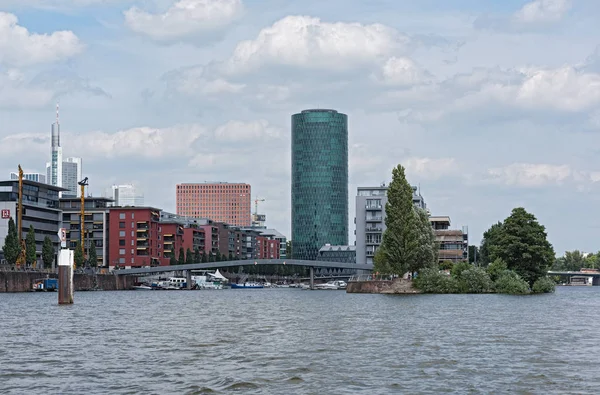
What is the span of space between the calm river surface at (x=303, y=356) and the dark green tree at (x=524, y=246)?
76.6m

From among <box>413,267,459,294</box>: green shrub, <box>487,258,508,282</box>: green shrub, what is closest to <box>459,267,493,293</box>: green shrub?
<box>413,267,459,294</box>: green shrub

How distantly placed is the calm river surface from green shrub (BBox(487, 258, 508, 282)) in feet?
238

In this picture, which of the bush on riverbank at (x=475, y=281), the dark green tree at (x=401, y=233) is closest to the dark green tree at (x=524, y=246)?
the bush on riverbank at (x=475, y=281)

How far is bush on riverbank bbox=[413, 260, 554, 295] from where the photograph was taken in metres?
141

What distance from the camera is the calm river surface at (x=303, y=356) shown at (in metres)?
34.3

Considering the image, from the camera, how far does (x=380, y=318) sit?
74250 mm

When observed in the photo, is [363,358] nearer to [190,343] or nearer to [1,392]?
[190,343]

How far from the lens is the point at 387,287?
147 m

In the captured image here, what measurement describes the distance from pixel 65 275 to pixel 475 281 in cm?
7146

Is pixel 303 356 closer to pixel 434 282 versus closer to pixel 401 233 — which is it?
pixel 434 282

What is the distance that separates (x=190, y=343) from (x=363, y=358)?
12.4 metres

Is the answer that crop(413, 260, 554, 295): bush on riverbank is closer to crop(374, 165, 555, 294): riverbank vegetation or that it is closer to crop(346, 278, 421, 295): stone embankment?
crop(374, 165, 555, 294): riverbank vegetation

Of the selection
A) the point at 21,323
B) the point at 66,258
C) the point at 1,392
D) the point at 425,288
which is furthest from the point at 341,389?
the point at 425,288

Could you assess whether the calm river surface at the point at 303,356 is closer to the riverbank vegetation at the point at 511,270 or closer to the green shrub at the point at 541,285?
the riverbank vegetation at the point at 511,270
